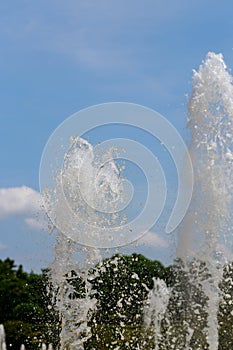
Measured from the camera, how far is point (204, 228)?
35.6ft

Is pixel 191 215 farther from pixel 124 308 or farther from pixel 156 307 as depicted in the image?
pixel 124 308

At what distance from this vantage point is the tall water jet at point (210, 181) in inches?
424

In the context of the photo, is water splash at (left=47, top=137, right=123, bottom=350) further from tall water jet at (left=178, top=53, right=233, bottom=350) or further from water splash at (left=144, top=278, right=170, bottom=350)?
water splash at (left=144, top=278, right=170, bottom=350)

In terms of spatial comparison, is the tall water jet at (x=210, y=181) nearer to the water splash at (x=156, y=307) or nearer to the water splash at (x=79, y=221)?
the water splash at (x=79, y=221)

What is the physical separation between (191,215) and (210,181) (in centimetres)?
62

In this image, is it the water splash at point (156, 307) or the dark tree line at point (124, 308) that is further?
the water splash at point (156, 307)

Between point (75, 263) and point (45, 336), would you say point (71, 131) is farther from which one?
point (45, 336)

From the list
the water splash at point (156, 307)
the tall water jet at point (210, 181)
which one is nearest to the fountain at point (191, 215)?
the tall water jet at point (210, 181)

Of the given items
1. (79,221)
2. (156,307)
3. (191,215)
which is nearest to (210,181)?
(191,215)

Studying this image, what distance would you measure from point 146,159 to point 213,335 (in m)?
3.91

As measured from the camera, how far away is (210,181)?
35.8 feet

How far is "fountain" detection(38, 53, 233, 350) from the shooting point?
10820mm

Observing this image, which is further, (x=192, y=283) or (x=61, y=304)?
(x=192, y=283)

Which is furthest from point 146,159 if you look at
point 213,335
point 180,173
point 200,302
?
point 213,335
